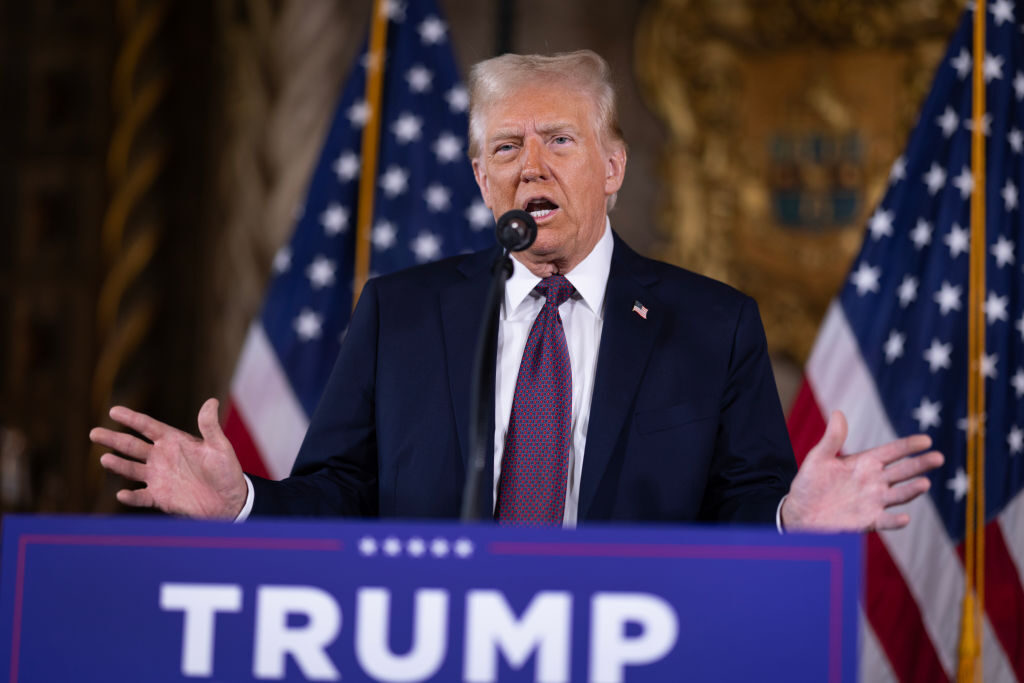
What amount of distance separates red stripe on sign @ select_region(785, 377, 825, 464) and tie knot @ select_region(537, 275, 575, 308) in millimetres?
1230

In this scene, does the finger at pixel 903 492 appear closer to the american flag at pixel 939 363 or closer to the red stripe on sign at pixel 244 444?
the american flag at pixel 939 363

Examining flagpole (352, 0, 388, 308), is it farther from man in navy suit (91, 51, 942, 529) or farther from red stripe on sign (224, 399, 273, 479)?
man in navy suit (91, 51, 942, 529)

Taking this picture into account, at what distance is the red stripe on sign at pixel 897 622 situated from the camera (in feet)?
9.98

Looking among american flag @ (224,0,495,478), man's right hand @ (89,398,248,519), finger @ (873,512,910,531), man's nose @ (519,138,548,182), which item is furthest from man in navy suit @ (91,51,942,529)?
american flag @ (224,0,495,478)

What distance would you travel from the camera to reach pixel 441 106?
381 cm

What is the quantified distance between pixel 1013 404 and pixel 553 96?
164cm

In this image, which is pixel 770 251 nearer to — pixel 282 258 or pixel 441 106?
pixel 441 106

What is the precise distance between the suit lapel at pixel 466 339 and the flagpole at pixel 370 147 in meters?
1.23

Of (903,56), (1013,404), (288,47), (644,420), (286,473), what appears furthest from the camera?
(288,47)

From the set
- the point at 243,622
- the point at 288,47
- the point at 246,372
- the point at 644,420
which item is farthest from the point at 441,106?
the point at 243,622

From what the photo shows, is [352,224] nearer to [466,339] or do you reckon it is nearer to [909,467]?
[466,339]

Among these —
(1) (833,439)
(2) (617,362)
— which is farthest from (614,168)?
(1) (833,439)

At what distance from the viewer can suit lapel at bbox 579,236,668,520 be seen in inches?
83.4

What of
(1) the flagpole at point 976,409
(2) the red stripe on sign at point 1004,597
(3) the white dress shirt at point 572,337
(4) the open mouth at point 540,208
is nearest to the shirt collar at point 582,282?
(3) the white dress shirt at point 572,337
